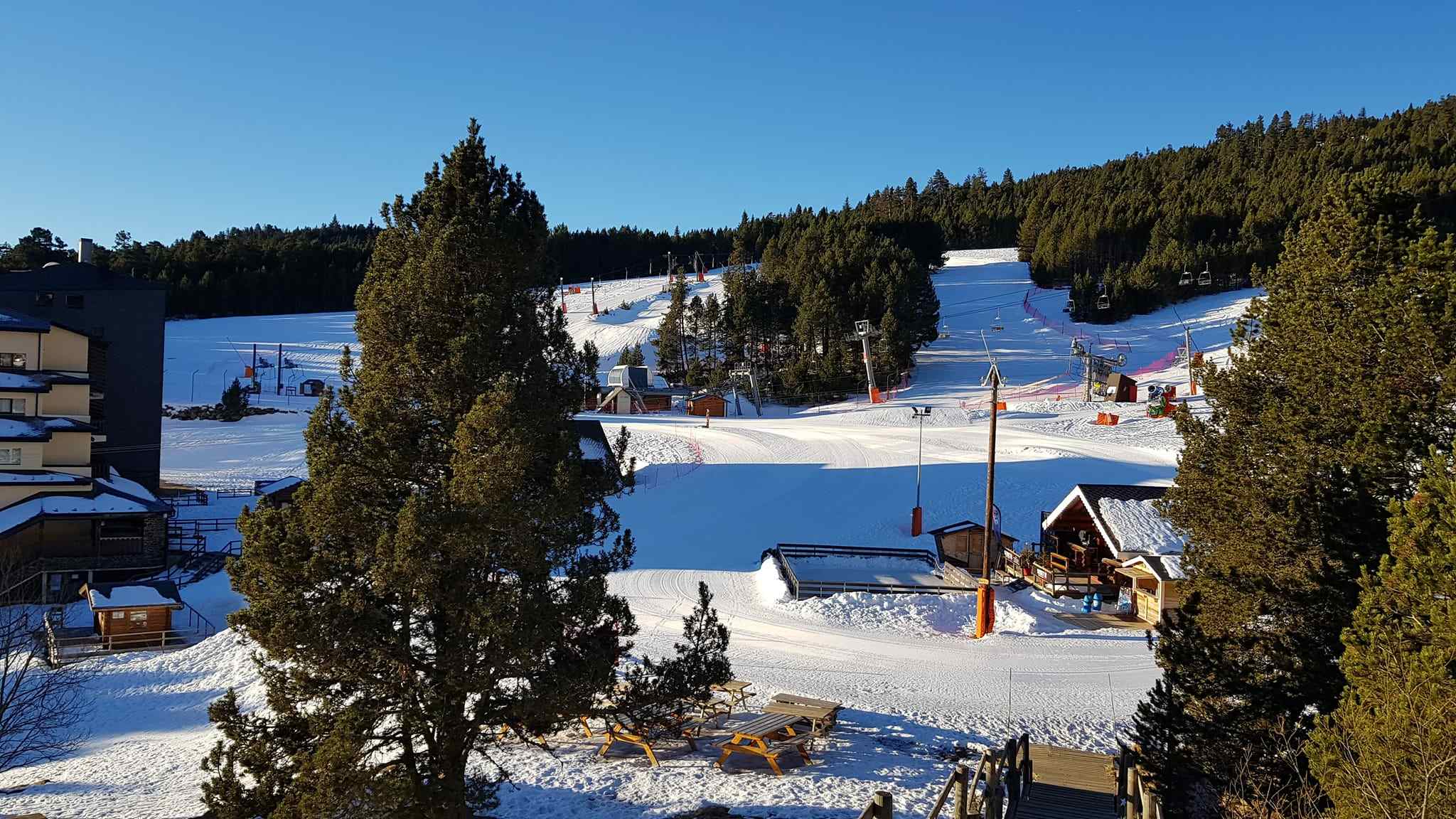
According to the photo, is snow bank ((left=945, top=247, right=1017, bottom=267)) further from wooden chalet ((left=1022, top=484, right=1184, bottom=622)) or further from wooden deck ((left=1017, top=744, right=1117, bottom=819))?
wooden deck ((left=1017, top=744, right=1117, bottom=819))

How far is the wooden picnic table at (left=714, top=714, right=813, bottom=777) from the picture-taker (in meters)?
14.4

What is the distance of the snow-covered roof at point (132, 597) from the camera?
26.8 metres

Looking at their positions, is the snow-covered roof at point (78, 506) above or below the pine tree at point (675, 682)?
below

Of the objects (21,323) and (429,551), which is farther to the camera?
(21,323)

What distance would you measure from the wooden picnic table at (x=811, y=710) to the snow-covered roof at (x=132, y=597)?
20620 millimetres

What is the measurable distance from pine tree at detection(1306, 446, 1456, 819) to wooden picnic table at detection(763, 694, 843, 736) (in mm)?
7437

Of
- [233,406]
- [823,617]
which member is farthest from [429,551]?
[233,406]

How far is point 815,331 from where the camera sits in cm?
7056

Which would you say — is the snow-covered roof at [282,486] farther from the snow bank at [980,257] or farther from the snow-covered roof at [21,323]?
the snow bank at [980,257]

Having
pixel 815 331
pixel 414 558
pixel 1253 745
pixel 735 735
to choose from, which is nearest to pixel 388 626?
pixel 414 558

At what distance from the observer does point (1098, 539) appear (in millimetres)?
30750

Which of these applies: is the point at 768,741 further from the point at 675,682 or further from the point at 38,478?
the point at 38,478

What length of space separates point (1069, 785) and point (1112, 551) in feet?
53.7

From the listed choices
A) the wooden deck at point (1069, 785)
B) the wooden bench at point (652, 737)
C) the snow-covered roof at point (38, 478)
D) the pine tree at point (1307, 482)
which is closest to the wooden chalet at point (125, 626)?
the snow-covered roof at point (38, 478)
